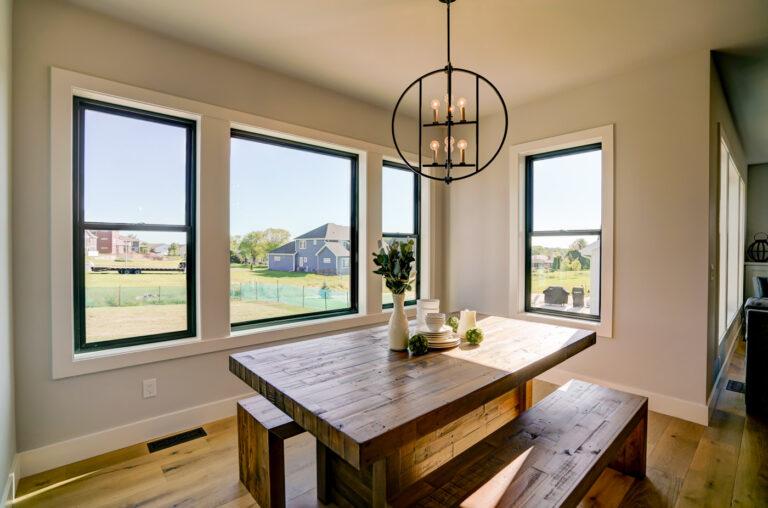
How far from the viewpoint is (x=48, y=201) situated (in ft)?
7.18

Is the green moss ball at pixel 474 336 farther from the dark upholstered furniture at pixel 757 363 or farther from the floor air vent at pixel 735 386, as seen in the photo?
the floor air vent at pixel 735 386

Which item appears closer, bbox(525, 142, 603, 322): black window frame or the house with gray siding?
the house with gray siding

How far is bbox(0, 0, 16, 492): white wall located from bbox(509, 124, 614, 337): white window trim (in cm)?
385

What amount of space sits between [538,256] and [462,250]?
2.82 ft

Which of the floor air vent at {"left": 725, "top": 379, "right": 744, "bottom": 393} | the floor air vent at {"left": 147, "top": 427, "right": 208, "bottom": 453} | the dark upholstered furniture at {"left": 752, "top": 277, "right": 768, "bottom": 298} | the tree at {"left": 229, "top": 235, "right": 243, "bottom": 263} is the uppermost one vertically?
the tree at {"left": 229, "top": 235, "right": 243, "bottom": 263}

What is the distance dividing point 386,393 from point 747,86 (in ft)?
14.1

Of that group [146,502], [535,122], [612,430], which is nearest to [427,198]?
[535,122]

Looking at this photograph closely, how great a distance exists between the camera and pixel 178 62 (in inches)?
104

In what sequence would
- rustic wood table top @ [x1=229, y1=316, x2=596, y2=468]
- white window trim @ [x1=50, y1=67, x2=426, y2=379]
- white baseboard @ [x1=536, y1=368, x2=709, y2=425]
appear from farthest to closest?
white baseboard @ [x1=536, y1=368, x2=709, y2=425] < white window trim @ [x1=50, y1=67, x2=426, y2=379] < rustic wood table top @ [x1=229, y1=316, x2=596, y2=468]

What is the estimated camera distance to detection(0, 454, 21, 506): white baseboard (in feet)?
5.89

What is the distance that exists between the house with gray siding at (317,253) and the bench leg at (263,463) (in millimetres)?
1510

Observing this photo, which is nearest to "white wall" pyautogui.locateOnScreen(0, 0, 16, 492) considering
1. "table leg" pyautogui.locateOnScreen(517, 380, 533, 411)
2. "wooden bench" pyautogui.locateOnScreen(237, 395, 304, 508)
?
"wooden bench" pyautogui.locateOnScreen(237, 395, 304, 508)

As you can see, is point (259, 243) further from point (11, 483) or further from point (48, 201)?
point (11, 483)

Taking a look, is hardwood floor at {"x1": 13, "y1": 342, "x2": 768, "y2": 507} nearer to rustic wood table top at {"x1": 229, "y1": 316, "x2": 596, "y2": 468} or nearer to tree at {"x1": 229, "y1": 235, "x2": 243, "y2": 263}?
rustic wood table top at {"x1": 229, "y1": 316, "x2": 596, "y2": 468}
